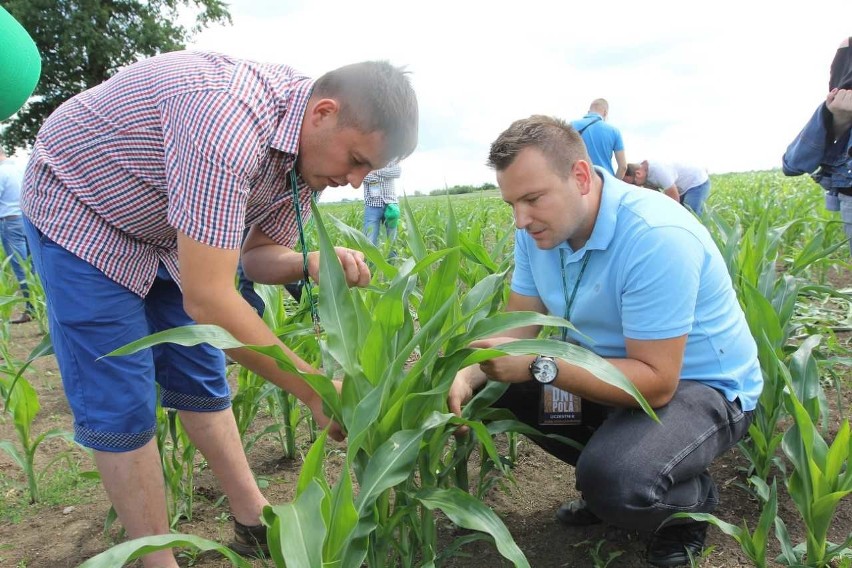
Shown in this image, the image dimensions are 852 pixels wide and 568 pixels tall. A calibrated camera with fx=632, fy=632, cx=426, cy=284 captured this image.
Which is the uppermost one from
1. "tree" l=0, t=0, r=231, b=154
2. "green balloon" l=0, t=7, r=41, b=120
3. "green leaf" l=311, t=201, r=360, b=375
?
"tree" l=0, t=0, r=231, b=154

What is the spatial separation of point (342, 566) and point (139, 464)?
69 centimetres

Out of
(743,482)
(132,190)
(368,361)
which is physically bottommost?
(743,482)

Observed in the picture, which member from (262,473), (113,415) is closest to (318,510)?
(113,415)

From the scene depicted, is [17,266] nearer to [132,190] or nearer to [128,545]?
[132,190]

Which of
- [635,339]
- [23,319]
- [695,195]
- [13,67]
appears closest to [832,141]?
[635,339]

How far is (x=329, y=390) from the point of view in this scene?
4.03ft

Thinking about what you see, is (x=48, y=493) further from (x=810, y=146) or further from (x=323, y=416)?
(x=810, y=146)

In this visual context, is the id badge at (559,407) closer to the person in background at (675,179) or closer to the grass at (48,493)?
the grass at (48,493)

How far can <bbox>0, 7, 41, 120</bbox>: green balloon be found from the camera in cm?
209

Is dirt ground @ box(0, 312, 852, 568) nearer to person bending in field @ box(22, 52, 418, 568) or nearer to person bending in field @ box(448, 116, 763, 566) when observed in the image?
person bending in field @ box(448, 116, 763, 566)

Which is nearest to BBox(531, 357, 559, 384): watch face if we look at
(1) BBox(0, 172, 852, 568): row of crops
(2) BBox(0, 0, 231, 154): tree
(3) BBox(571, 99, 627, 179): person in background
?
(1) BBox(0, 172, 852, 568): row of crops

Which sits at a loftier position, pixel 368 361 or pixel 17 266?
pixel 368 361

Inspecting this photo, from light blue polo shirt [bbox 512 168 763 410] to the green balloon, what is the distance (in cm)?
184

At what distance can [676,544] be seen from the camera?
1650 millimetres
